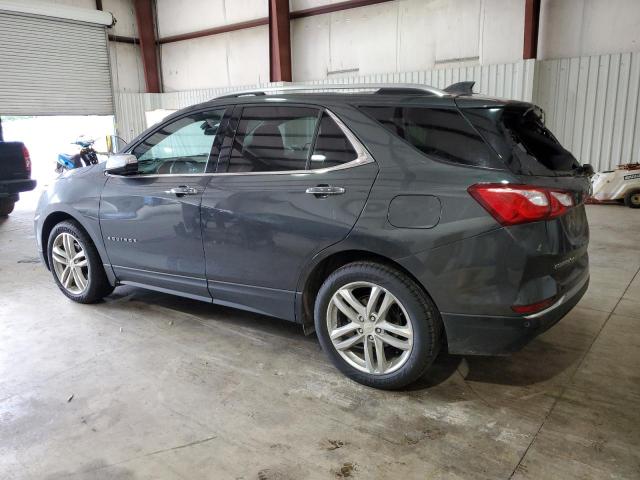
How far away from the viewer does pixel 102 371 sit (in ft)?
9.30

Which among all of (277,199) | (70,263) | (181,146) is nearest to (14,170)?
(70,263)

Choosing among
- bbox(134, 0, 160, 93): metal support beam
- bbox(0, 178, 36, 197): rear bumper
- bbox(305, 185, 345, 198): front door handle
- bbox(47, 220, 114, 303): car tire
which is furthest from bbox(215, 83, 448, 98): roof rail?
bbox(134, 0, 160, 93): metal support beam

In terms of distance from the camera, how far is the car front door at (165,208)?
10.1 ft

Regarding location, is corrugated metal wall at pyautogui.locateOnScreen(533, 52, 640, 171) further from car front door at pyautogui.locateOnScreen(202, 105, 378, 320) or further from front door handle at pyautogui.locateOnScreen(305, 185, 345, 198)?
front door handle at pyautogui.locateOnScreen(305, 185, 345, 198)

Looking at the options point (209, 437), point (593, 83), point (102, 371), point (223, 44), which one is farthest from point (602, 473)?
point (223, 44)

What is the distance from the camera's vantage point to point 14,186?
7828 millimetres

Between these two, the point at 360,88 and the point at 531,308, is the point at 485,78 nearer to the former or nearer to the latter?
the point at 360,88

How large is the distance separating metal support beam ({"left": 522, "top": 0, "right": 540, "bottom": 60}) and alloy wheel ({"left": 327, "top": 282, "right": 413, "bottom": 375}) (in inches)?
318

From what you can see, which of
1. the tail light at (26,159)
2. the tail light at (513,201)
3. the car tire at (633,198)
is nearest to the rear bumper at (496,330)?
the tail light at (513,201)

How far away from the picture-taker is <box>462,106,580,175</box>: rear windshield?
7.16 ft

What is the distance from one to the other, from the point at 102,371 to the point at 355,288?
1581 mm

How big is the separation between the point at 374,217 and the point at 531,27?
8124 mm

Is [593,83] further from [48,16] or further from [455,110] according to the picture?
[48,16]

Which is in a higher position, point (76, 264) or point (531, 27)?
point (531, 27)
